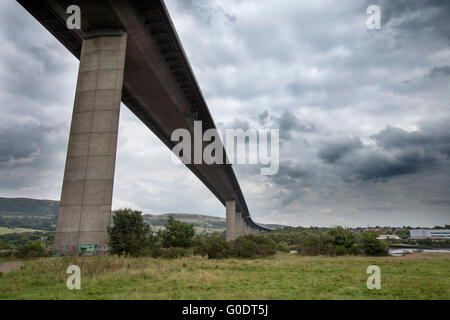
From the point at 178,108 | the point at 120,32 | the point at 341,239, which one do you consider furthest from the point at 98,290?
the point at 341,239

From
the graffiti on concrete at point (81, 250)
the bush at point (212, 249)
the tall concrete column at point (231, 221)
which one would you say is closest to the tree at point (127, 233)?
the graffiti on concrete at point (81, 250)

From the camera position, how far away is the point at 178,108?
3594cm

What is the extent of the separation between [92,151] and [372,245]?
3845 centimetres

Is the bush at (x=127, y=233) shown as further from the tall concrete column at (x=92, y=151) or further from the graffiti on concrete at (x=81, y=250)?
the graffiti on concrete at (x=81, y=250)

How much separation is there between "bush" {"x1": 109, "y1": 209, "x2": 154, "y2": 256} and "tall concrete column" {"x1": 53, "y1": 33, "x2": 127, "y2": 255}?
0.70 m

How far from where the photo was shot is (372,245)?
38844 millimetres

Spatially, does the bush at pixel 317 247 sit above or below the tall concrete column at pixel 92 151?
below

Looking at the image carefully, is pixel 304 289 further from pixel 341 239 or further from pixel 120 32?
pixel 341 239

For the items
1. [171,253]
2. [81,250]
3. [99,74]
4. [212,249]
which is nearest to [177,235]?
[212,249]

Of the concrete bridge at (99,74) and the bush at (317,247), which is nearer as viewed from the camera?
the concrete bridge at (99,74)

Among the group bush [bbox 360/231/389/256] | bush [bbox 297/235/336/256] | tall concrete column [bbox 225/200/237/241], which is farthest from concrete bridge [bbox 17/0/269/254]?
tall concrete column [bbox 225/200/237/241]

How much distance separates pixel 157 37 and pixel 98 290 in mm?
22442

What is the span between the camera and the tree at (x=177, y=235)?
116 ft

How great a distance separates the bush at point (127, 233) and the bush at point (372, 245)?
32681 mm
